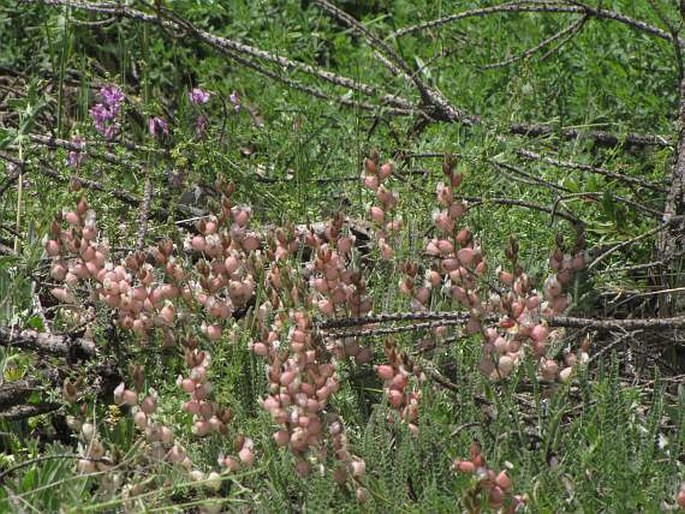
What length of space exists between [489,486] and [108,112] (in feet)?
8.05

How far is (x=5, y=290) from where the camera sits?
291cm

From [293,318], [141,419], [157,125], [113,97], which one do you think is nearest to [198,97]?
[157,125]

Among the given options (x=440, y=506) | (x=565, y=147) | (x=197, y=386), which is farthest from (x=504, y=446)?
(x=565, y=147)

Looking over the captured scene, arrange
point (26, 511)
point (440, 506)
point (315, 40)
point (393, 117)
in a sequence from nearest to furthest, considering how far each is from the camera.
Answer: point (440, 506), point (26, 511), point (393, 117), point (315, 40)

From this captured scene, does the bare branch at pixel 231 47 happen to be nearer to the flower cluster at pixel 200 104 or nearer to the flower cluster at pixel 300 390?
the flower cluster at pixel 200 104

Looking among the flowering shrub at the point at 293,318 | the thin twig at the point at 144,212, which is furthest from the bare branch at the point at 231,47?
the flowering shrub at the point at 293,318

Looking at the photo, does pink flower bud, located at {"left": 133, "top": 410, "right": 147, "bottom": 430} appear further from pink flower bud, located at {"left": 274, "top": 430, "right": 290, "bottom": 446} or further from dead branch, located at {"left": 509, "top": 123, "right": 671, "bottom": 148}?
dead branch, located at {"left": 509, "top": 123, "right": 671, "bottom": 148}

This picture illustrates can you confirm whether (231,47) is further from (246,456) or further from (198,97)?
(246,456)

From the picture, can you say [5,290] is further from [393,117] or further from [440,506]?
[393,117]

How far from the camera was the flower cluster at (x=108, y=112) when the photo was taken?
4.24 metres

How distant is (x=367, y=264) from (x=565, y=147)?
93 centimetres

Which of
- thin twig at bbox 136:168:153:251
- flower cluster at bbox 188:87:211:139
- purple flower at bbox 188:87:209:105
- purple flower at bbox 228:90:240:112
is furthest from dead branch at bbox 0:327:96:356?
purple flower at bbox 228:90:240:112

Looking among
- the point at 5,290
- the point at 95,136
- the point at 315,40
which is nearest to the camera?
the point at 5,290

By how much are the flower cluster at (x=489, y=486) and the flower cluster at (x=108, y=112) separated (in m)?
2.33
